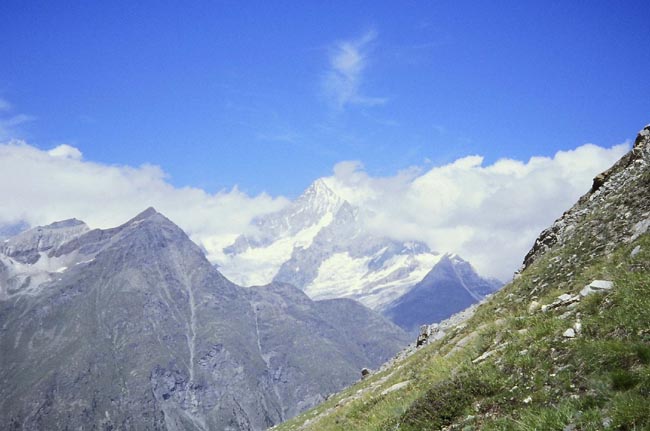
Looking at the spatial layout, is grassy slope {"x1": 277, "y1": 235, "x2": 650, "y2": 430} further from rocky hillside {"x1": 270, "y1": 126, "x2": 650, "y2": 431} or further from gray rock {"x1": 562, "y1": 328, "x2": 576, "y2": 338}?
gray rock {"x1": 562, "y1": 328, "x2": 576, "y2": 338}

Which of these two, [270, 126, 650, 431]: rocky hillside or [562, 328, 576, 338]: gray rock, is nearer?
[270, 126, 650, 431]: rocky hillside

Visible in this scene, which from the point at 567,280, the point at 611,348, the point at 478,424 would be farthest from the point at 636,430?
the point at 567,280

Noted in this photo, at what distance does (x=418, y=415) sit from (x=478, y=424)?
7.95 ft

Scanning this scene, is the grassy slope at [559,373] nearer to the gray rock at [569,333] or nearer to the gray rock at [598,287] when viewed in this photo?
the gray rock at [569,333]

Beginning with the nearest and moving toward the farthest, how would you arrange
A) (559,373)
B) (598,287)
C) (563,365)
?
(559,373) → (563,365) → (598,287)

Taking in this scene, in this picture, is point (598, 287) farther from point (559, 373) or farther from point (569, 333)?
point (559, 373)

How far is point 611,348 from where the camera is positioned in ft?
43.3

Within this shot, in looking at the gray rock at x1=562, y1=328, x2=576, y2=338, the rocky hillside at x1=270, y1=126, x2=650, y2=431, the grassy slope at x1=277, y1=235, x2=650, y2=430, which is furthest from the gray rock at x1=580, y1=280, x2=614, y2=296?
the gray rock at x1=562, y1=328, x2=576, y2=338

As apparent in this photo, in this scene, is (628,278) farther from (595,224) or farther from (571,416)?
(595,224)

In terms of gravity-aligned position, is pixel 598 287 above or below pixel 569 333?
above

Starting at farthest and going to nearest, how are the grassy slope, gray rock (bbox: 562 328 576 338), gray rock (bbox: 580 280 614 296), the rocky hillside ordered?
1. gray rock (bbox: 580 280 614 296)
2. gray rock (bbox: 562 328 576 338)
3. the rocky hillside
4. the grassy slope

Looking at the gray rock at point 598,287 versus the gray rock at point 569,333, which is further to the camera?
the gray rock at point 598,287

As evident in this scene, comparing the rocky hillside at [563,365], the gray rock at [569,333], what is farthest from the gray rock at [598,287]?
the gray rock at [569,333]

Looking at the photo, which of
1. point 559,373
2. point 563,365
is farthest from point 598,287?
point 559,373
